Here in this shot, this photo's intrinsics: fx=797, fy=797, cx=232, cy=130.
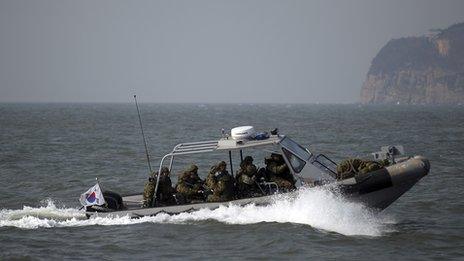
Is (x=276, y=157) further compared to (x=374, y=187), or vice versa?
(x=276, y=157)

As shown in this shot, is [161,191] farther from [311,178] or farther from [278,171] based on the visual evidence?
[311,178]

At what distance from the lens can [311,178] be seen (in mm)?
17047

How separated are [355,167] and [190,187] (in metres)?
3.61

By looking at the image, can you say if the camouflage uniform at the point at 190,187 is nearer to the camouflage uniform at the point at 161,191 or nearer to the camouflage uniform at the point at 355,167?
the camouflage uniform at the point at 161,191

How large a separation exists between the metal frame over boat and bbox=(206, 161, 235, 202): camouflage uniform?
0.51ft

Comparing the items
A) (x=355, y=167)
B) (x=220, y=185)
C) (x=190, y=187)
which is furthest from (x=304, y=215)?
(x=190, y=187)

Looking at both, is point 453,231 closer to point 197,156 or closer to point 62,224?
point 62,224

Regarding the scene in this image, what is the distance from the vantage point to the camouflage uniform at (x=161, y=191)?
17.3 meters

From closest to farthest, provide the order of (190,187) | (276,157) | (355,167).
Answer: (355,167)
(276,157)
(190,187)

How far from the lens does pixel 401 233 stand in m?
16.9

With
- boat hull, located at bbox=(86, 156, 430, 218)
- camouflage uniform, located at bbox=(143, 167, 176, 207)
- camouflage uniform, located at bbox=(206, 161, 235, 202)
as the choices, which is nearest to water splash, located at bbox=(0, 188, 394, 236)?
boat hull, located at bbox=(86, 156, 430, 218)

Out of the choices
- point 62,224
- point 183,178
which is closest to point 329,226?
point 183,178

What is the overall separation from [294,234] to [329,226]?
876mm

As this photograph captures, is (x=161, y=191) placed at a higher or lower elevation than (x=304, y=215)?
higher
